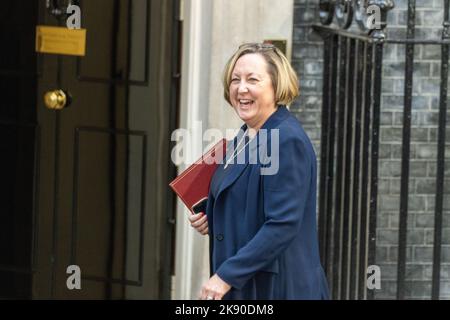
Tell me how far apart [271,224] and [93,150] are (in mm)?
2609

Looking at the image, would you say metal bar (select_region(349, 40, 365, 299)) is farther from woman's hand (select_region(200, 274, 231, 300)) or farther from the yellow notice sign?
woman's hand (select_region(200, 274, 231, 300))

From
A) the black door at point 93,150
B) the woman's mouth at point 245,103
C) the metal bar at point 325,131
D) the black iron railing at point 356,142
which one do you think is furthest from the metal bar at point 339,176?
the woman's mouth at point 245,103

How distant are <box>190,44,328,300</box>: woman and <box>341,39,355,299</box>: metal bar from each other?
1715 mm

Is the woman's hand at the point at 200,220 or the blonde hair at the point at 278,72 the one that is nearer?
the blonde hair at the point at 278,72

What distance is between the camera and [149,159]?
23.1ft

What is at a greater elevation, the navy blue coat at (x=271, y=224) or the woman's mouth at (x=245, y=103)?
the woman's mouth at (x=245, y=103)

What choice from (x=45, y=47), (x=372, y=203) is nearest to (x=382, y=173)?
(x=372, y=203)

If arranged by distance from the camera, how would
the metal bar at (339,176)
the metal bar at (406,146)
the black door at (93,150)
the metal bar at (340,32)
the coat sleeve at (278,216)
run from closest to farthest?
the coat sleeve at (278,216)
the metal bar at (406,146)
the metal bar at (340,32)
the metal bar at (339,176)
the black door at (93,150)

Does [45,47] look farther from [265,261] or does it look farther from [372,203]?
[265,261]

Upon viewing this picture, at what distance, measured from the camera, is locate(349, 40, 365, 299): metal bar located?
6.46 metres

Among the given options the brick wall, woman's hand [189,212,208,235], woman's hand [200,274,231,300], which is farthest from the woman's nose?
the brick wall

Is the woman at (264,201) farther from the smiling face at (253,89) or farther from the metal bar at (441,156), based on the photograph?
the metal bar at (441,156)

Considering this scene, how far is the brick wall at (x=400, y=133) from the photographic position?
23.3 ft

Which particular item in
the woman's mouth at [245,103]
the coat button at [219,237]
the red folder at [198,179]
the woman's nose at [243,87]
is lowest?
the coat button at [219,237]
